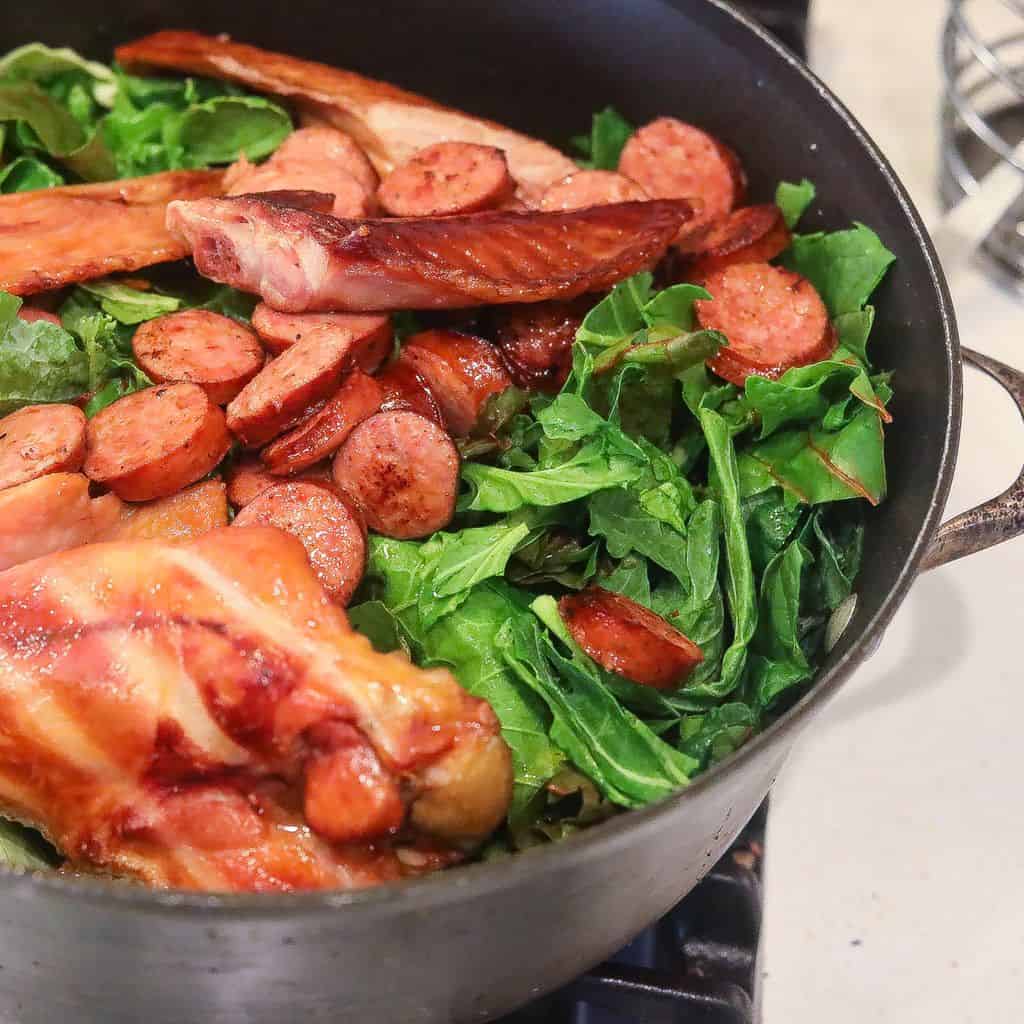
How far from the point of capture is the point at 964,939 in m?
1.59

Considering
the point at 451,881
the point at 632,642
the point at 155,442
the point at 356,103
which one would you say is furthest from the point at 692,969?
the point at 356,103

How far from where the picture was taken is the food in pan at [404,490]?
1153mm

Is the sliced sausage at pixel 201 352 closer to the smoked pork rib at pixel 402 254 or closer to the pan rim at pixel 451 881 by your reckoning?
the smoked pork rib at pixel 402 254

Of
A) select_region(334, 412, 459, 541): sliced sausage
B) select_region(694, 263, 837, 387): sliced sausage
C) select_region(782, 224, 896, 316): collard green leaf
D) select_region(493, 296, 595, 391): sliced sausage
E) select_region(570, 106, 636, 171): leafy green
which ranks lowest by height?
select_region(334, 412, 459, 541): sliced sausage

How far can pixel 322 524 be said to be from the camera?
1.37m

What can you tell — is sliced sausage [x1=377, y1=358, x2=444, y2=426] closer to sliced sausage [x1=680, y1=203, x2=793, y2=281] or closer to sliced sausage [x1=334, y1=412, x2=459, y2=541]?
sliced sausage [x1=334, y1=412, x2=459, y2=541]

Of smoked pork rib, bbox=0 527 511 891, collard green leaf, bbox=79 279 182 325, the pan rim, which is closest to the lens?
the pan rim

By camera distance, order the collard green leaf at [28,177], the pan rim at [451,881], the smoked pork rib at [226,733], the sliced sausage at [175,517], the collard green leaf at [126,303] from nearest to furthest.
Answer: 1. the pan rim at [451,881]
2. the smoked pork rib at [226,733]
3. the sliced sausage at [175,517]
4. the collard green leaf at [126,303]
5. the collard green leaf at [28,177]

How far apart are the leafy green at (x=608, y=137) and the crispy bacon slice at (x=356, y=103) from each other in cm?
11

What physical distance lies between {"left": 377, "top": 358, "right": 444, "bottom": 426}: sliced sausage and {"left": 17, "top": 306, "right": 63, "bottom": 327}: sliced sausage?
1.50 feet

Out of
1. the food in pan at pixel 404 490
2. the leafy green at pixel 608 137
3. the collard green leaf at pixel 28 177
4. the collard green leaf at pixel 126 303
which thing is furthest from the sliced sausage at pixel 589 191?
the collard green leaf at pixel 28 177

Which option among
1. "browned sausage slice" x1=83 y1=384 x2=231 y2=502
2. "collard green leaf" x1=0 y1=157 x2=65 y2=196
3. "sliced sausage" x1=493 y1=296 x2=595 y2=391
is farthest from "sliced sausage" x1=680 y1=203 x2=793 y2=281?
"collard green leaf" x1=0 y1=157 x2=65 y2=196

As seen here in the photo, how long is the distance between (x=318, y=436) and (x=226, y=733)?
44 cm

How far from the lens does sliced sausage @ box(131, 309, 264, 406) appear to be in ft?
4.86
